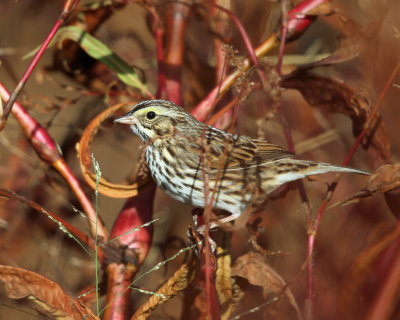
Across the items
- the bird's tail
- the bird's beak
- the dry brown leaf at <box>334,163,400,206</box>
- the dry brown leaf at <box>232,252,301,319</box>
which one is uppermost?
the bird's beak

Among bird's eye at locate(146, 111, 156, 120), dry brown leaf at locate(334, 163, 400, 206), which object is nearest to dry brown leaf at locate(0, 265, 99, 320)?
dry brown leaf at locate(334, 163, 400, 206)

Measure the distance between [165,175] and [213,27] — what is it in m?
0.86

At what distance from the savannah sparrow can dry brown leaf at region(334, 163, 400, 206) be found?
421mm

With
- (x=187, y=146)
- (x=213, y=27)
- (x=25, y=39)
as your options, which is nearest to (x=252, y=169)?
(x=187, y=146)

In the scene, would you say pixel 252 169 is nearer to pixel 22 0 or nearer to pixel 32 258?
pixel 32 258

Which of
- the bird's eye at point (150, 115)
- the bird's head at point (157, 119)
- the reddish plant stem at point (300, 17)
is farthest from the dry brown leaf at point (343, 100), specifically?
the bird's eye at point (150, 115)

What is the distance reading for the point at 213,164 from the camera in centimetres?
209

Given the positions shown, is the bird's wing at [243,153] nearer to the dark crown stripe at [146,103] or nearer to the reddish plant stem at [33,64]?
the dark crown stripe at [146,103]

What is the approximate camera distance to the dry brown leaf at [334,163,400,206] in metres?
1.57

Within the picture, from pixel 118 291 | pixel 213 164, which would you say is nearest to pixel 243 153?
pixel 213 164

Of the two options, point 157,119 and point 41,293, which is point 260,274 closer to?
point 41,293

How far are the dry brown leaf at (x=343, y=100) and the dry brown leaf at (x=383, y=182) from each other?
0.28m

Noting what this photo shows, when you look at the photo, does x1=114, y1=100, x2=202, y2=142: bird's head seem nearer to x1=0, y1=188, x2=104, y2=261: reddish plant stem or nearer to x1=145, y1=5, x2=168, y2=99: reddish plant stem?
x1=145, y1=5, x2=168, y2=99: reddish plant stem

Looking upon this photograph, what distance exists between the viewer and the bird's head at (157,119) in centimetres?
217
